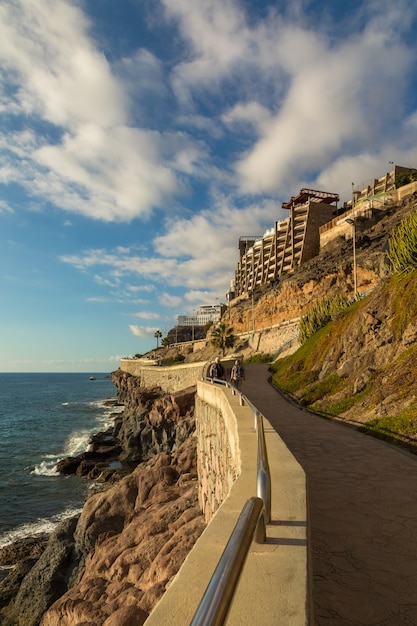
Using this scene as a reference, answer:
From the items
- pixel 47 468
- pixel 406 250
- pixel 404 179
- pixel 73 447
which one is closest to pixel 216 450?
pixel 406 250

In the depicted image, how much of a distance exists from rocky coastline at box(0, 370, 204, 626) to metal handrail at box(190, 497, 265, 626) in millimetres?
6974

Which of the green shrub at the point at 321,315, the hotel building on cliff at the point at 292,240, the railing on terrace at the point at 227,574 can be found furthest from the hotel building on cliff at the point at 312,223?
the railing on terrace at the point at 227,574

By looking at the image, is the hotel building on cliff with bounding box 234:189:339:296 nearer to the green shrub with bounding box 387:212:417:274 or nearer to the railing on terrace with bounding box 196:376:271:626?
the green shrub with bounding box 387:212:417:274

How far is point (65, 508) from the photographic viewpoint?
22.7 m

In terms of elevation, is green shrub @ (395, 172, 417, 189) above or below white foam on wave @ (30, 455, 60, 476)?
above

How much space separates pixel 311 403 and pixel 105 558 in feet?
33.3

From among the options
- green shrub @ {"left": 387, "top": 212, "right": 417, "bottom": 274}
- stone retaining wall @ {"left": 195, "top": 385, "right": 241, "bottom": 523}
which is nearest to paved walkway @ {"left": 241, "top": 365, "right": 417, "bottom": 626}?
stone retaining wall @ {"left": 195, "top": 385, "right": 241, "bottom": 523}

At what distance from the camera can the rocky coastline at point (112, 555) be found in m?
8.66

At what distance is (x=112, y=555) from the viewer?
11.4 meters

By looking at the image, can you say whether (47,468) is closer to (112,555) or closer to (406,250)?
(112,555)

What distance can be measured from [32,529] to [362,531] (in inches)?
807

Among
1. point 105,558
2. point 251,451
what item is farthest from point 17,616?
point 251,451

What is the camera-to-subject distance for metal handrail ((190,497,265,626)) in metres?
1.44

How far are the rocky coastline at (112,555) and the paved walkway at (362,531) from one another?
4.10m
